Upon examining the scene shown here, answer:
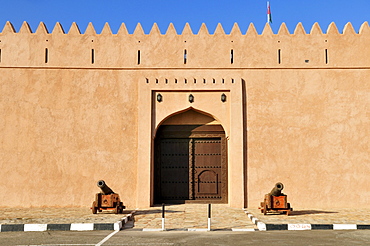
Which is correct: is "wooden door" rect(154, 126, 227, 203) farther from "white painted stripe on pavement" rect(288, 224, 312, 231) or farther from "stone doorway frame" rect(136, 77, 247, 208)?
"white painted stripe on pavement" rect(288, 224, 312, 231)

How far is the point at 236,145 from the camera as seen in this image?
1154 cm

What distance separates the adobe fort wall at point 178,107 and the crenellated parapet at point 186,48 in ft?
0.09

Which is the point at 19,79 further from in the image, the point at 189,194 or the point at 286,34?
the point at 286,34

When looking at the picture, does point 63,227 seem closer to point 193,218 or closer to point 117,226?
point 117,226

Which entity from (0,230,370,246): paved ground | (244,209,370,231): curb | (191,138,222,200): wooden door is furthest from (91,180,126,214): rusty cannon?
(244,209,370,231): curb

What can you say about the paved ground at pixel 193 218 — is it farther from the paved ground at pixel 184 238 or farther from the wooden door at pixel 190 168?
the paved ground at pixel 184 238

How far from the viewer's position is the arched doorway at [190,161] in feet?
39.5

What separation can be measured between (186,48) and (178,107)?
5.25 ft

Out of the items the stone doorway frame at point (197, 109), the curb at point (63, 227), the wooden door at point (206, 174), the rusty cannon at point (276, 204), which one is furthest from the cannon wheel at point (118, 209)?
the rusty cannon at point (276, 204)

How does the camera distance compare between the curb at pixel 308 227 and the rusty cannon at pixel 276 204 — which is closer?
the curb at pixel 308 227

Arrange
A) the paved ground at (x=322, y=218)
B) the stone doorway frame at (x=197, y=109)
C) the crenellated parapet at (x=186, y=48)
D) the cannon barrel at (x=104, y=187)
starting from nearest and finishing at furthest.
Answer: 1. the paved ground at (x=322, y=218)
2. the cannon barrel at (x=104, y=187)
3. the stone doorway frame at (x=197, y=109)
4. the crenellated parapet at (x=186, y=48)

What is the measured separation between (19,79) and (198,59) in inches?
185

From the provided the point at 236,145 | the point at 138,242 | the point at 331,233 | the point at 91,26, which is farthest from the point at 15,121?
the point at 331,233

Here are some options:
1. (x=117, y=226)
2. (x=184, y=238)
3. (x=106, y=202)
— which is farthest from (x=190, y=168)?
(x=184, y=238)
